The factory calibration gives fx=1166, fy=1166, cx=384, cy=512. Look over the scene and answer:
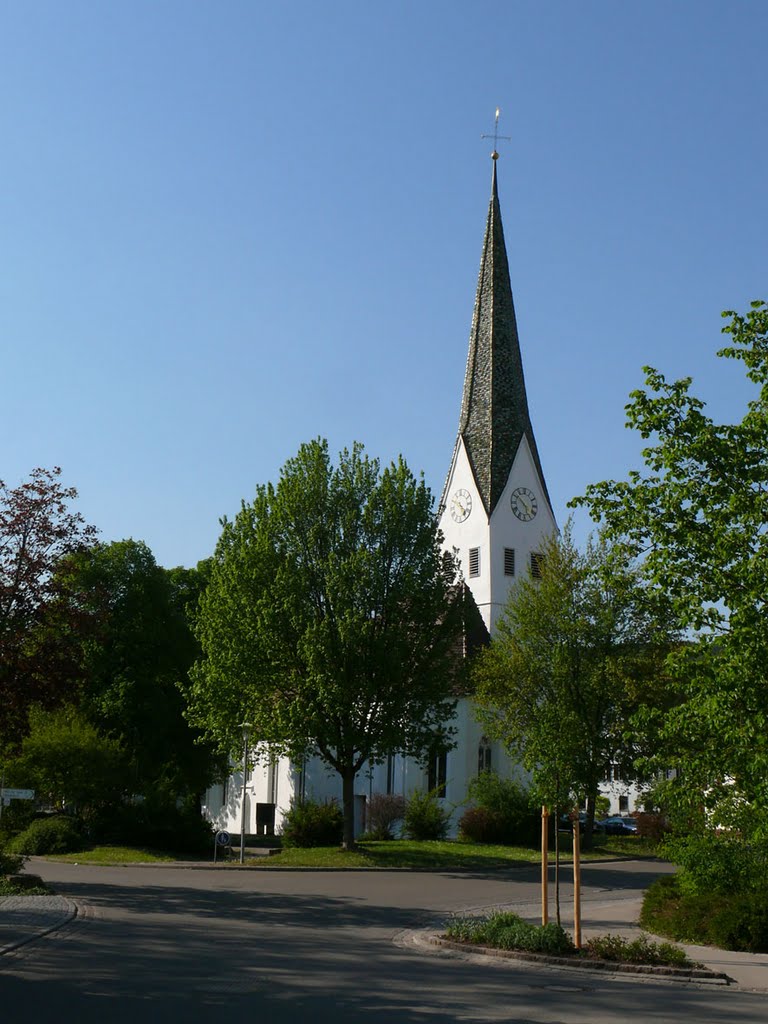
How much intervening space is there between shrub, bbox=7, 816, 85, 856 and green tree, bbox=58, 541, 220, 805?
395 inches

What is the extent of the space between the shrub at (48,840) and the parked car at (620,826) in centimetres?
3416

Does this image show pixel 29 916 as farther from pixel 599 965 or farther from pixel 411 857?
pixel 411 857

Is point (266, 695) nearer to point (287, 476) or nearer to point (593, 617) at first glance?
point (287, 476)

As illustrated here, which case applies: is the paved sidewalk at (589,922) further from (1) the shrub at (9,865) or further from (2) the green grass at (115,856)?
(2) the green grass at (115,856)

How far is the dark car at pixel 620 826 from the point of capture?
6444 centimetres

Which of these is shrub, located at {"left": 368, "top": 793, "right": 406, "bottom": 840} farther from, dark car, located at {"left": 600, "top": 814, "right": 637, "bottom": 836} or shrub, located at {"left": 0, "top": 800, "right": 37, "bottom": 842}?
dark car, located at {"left": 600, "top": 814, "right": 637, "bottom": 836}

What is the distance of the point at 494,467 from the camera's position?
7044cm

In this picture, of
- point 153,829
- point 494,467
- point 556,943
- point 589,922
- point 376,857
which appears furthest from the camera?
point 494,467

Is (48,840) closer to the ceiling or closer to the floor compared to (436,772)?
closer to the floor

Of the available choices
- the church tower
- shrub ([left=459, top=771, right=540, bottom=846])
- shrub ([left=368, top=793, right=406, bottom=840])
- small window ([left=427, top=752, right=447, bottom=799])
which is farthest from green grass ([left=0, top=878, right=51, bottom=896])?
the church tower

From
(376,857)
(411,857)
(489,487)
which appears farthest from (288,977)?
(489,487)

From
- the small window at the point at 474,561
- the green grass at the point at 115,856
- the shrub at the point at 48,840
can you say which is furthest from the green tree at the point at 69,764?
the small window at the point at 474,561

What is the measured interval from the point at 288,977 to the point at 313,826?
28.6 meters

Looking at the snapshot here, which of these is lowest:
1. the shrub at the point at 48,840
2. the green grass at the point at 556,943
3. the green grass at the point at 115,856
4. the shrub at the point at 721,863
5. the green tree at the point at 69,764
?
the green grass at the point at 115,856
